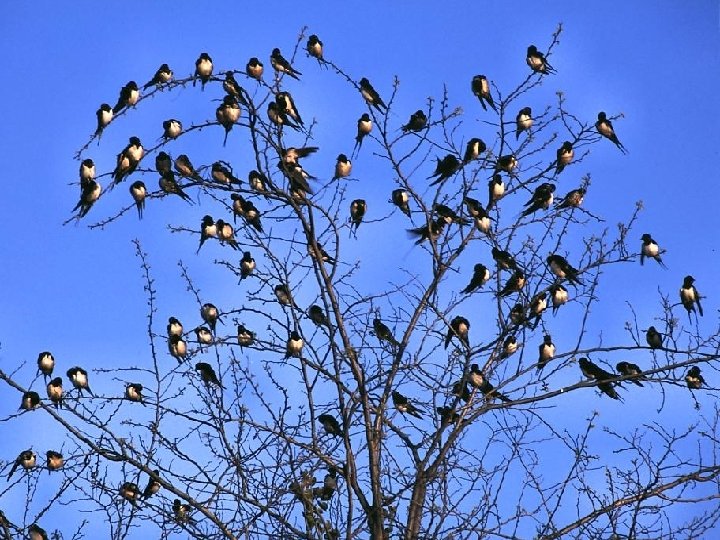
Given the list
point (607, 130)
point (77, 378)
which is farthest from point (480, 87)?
point (77, 378)

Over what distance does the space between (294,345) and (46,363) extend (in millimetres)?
5242

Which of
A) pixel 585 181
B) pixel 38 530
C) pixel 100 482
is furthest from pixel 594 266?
pixel 38 530

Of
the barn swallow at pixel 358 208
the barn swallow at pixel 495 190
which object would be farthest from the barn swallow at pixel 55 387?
the barn swallow at pixel 495 190

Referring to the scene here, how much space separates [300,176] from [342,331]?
149 centimetres

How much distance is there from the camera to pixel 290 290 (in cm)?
850

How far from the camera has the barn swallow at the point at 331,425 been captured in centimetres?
842

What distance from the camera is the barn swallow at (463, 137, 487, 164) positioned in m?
8.93

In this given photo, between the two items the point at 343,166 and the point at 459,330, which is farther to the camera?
the point at 343,166

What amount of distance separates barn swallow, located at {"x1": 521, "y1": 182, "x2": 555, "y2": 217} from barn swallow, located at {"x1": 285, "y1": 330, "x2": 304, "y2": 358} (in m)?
1.97

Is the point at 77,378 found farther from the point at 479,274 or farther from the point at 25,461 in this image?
the point at 479,274

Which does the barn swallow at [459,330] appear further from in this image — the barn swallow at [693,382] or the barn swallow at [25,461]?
the barn swallow at [25,461]

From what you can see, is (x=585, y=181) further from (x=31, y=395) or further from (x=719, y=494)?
(x=31, y=395)

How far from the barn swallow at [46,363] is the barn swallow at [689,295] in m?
5.91

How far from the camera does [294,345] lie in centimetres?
834
